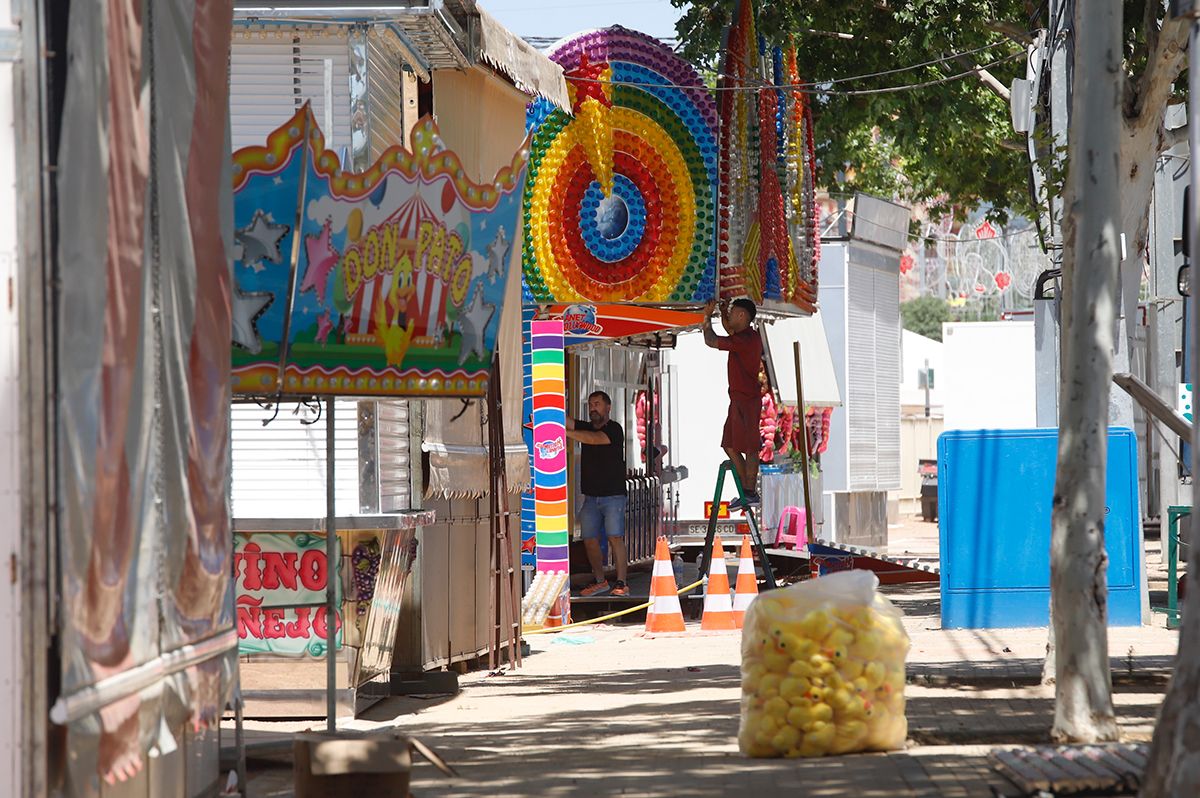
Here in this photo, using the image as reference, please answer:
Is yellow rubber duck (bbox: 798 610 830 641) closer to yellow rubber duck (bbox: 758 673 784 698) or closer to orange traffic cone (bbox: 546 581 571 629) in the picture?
yellow rubber duck (bbox: 758 673 784 698)

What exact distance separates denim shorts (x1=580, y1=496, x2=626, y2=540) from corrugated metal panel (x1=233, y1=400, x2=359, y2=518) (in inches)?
292

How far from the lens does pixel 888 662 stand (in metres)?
7.51

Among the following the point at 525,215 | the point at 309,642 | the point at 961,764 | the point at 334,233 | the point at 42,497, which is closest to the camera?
the point at 42,497

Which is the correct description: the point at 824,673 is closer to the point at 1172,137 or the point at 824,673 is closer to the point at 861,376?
the point at 1172,137

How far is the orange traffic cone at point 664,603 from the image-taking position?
14555 mm

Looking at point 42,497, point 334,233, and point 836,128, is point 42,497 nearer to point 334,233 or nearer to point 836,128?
point 334,233

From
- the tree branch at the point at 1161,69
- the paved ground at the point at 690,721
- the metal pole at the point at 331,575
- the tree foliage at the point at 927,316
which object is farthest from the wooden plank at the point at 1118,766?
the tree foliage at the point at 927,316

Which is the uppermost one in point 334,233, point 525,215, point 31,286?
point 525,215

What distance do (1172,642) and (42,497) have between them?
889 centimetres

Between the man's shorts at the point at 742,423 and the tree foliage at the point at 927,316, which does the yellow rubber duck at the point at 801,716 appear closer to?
the man's shorts at the point at 742,423

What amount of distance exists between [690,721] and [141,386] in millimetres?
4465

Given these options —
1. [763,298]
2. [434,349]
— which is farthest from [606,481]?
[434,349]

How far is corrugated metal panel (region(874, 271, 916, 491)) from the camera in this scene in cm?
2905

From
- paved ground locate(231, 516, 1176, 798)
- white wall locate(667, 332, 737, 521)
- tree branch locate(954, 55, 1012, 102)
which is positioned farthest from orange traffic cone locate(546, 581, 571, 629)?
white wall locate(667, 332, 737, 521)
